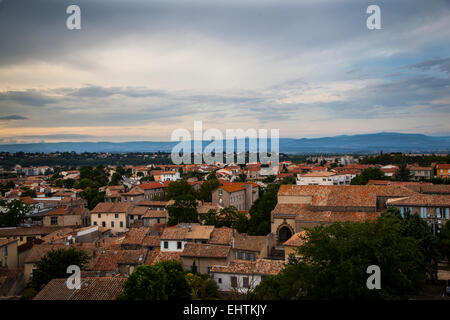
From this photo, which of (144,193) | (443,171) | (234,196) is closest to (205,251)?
(234,196)

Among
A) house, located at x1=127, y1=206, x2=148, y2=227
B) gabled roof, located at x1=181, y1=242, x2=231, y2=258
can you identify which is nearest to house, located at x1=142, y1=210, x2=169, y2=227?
house, located at x1=127, y1=206, x2=148, y2=227

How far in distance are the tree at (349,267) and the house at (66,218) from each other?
3321 cm

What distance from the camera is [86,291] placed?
16.6 metres

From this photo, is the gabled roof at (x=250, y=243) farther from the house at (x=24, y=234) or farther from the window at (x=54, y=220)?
the window at (x=54, y=220)

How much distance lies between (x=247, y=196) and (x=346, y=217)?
26621mm

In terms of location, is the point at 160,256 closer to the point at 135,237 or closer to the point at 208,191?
the point at 135,237

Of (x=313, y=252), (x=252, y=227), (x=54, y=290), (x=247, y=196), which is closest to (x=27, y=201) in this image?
(x=247, y=196)

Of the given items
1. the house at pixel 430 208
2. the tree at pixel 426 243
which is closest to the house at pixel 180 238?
the tree at pixel 426 243

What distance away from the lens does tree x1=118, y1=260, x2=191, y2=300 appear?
14.7 m

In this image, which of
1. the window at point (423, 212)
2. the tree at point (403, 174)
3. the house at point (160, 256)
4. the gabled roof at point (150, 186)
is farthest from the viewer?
A: the tree at point (403, 174)

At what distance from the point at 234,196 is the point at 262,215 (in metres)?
15.0

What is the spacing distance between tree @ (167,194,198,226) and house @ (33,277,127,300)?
17396 mm

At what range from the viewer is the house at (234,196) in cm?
4825

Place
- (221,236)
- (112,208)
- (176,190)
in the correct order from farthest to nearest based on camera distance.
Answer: (176,190) → (112,208) → (221,236)
